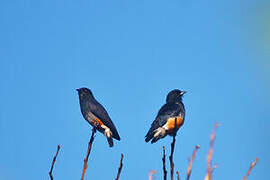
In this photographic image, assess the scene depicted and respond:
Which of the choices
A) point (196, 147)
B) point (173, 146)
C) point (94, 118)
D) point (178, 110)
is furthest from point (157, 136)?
point (196, 147)

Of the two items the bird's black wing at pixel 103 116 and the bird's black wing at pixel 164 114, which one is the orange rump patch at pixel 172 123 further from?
the bird's black wing at pixel 103 116

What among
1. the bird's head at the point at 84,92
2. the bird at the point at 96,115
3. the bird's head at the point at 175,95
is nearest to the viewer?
the bird at the point at 96,115

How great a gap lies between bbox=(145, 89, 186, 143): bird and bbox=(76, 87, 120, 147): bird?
0.98 metres

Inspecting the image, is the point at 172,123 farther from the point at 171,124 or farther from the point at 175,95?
the point at 175,95

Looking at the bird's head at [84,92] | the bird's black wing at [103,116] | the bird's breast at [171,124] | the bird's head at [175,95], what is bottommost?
the bird's breast at [171,124]

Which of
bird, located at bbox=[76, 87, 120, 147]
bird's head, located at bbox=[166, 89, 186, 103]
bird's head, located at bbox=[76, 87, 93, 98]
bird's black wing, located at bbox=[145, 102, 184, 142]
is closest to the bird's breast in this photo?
bird's black wing, located at bbox=[145, 102, 184, 142]

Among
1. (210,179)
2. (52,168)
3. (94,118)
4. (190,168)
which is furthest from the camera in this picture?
(94,118)

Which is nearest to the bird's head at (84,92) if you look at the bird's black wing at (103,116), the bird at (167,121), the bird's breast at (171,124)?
the bird's black wing at (103,116)

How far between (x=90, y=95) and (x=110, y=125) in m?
1.87

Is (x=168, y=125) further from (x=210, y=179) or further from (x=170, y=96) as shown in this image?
(x=210, y=179)

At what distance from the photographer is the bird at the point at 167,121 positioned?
827 centimetres

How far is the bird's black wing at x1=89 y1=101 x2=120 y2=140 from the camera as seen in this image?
903cm

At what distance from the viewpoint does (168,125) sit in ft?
27.3

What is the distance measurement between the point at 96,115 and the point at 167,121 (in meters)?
2.05
